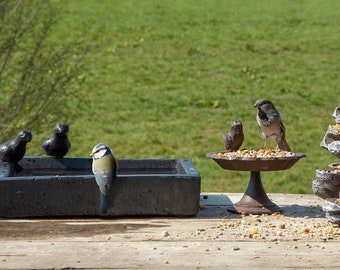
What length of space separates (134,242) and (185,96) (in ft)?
28.5

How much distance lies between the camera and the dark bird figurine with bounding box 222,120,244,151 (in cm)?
525

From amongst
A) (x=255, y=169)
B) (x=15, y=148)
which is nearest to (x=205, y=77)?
(x=15, y=148)

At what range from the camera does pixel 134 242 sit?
172 inches

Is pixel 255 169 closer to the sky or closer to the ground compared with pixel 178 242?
closer to the sky

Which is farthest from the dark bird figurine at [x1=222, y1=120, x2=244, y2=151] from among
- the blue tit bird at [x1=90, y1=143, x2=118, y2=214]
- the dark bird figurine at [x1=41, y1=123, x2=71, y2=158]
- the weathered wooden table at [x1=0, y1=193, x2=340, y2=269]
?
the dark bird figurine at [x1=41, y1=123, x2=71, y2=158]

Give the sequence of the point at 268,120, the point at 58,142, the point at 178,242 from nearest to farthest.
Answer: the point at 178,242 < the point at 268,120 < the point at 58,142

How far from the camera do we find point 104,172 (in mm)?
4852

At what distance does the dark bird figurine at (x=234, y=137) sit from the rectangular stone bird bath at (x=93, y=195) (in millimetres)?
410

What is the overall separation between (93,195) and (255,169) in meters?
0.96

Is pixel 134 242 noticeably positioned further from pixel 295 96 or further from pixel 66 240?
pixel 295 96

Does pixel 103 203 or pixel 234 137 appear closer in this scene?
pixel 103 203

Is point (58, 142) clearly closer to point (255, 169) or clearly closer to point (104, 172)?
point (104, 172)

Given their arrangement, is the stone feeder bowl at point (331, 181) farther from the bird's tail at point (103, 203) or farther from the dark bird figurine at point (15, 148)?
the dark bird figurine at point (15, 148)

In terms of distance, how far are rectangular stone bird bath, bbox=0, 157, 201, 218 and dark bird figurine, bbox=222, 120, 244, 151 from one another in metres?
0.41
